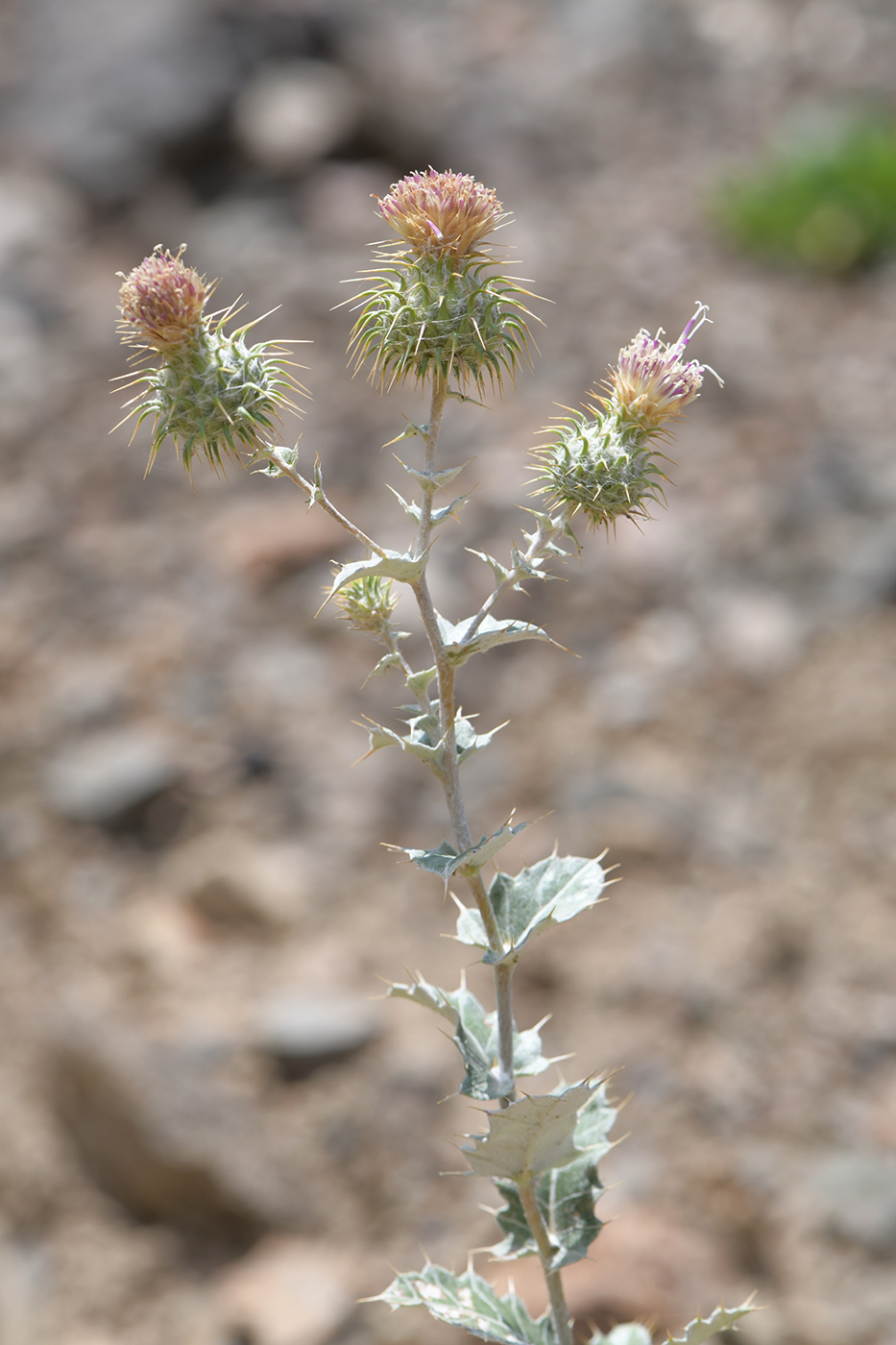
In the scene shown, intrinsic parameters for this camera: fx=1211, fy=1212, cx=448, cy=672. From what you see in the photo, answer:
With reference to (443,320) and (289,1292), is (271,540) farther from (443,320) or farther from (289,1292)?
(443,320)

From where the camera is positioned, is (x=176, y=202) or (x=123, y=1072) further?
(x=176, y=202)

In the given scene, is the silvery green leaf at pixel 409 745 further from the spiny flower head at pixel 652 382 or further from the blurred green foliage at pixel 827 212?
the blurred green foliage at pixel 827 212

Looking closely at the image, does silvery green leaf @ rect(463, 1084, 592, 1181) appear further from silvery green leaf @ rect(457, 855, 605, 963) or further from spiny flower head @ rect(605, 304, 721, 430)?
spiny flower head @ rect(605, 304, 721, 430)

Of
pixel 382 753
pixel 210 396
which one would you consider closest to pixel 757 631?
pixel 382 753

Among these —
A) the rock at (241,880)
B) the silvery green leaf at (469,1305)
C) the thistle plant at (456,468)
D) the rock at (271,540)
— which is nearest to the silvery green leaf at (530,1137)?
the thistle plant at (456,468)

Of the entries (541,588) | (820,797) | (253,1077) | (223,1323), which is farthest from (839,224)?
(223,1323)

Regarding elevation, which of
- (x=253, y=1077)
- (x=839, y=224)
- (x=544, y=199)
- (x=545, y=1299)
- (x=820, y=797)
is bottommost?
(x=545, y=1299)

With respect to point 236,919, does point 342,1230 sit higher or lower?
lower

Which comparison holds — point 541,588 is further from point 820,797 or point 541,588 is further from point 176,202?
point 176,202
